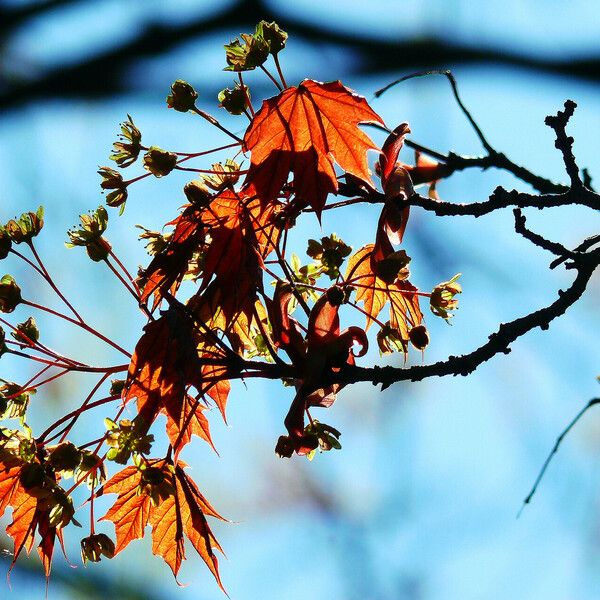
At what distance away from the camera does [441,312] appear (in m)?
1.27

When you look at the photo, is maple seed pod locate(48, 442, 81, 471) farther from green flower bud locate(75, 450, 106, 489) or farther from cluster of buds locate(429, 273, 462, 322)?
cluster of buds locate(429, 273, 462, 322)

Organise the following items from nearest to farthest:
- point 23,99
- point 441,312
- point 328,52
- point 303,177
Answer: point 303,177 < point 441,312 < point 328,52 < point 23,99

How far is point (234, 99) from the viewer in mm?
1172

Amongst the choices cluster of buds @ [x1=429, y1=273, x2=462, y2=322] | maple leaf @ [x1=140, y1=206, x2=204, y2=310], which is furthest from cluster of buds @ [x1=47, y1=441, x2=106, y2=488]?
cluster of buds @ [x1=429, y1=273, x2=462, y2=322]

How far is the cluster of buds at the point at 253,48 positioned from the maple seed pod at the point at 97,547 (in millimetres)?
730

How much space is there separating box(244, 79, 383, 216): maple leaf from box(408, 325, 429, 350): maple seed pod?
0.23 meters

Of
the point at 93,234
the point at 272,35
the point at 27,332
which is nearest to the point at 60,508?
the point at 27,332

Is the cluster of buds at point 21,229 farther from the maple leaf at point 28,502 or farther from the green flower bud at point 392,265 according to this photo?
the green flower bud at point 392,265

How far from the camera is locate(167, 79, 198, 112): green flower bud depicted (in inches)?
47.3

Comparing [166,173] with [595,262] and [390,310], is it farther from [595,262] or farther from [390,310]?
[595,262]

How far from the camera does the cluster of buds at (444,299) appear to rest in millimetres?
1269

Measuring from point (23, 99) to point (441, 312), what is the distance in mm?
1976

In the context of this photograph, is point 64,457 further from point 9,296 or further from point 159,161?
point 159,161

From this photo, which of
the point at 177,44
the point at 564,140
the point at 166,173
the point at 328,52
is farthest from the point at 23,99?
the point at 564,140
